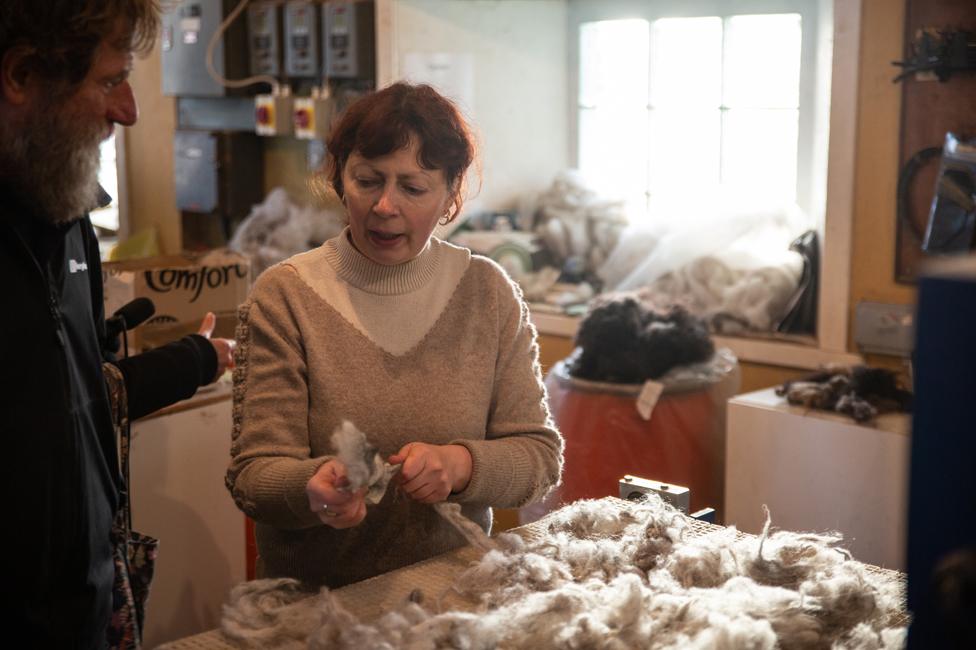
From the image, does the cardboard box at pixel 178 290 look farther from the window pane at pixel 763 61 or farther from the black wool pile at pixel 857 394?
the window pane at pixel 763 61

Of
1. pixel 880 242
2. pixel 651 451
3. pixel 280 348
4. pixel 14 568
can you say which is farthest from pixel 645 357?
pixel 14 568

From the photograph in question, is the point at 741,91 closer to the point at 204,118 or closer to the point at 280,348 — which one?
the point at 204,118

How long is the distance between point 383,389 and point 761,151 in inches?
95.9

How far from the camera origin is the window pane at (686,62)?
3.69 metres

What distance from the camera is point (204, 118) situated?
181 inches

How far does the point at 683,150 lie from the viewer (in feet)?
12.5

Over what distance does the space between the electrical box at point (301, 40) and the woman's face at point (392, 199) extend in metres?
2.67

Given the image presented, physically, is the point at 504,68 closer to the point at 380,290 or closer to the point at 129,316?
the point at 129,316

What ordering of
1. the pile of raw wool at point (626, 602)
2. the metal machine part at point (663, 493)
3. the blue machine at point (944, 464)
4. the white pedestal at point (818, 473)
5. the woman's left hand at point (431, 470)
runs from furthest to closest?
1. the white pedestal at point (818, 473)
2. the metal machine part at point (663, 493)
3. the woman's left hand at point (431, 470)
4. the pile of raw wool at point (626, 602)
5. the blue machine at point (944, 464)

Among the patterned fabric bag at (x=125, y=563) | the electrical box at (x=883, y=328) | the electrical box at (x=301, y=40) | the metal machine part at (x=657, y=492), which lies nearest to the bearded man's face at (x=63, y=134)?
the patterned fabric bag at (x=125, y=563)

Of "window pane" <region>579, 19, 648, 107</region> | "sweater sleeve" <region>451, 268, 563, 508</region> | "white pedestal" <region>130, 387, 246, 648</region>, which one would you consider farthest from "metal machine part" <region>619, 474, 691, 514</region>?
"window pane" <region>579, 19, 648, 107</region>

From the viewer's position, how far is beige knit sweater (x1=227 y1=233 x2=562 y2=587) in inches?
56.5

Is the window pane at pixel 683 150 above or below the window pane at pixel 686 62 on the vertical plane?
below

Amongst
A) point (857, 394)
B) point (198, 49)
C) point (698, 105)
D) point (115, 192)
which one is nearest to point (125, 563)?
point (857, 394)
